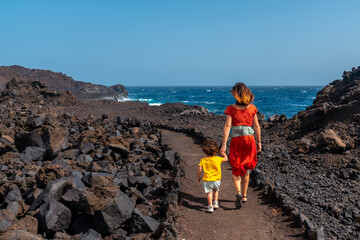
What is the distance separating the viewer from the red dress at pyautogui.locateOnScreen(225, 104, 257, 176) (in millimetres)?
6984

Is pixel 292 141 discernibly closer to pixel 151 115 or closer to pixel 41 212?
pixel 41 212

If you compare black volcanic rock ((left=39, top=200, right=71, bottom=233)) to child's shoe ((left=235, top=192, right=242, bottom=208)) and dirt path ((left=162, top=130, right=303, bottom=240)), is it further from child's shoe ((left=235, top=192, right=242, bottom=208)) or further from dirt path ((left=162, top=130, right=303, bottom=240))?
child's shoe ((left=235, top=192, right=242, bottom=208))

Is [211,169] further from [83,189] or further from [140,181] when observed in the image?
[83,189]

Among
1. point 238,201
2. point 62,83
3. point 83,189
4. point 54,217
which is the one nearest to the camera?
point 54,217

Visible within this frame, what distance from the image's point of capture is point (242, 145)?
7121 mm

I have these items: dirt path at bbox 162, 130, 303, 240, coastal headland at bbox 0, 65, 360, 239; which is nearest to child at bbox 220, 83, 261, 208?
dirt path at bbox 162, 130, 303, 240

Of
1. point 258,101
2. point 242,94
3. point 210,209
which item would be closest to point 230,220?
point 210,209

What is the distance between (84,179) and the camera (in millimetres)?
8320

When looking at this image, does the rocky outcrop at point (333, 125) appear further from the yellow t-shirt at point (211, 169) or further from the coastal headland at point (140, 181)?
the yellow t-shirt at point (211, 169)

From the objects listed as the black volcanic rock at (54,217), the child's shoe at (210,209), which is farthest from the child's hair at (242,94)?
the black volcanic rock at (54,217)

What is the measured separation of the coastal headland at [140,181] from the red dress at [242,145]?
4.33ft

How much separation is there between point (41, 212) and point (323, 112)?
14.5 meters

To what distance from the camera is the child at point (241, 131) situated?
22.7ft

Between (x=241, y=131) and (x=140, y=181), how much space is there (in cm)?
354
